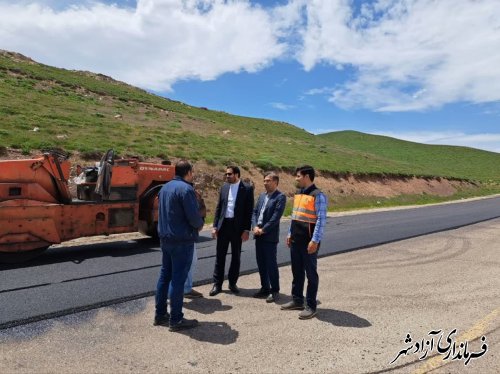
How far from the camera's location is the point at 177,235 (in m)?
5.00

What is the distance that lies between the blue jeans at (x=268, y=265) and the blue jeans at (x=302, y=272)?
0.51 meters

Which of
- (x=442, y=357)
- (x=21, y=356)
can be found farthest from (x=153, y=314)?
(x=442, y=357)

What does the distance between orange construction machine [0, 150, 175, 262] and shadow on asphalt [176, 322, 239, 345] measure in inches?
188

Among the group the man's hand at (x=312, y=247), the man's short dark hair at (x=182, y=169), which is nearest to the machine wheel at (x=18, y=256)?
the man's short dark hair at (x=182, y=169)

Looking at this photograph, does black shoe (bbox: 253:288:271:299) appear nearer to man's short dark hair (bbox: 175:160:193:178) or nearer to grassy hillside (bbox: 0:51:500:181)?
man's short dark hair (bbox: 175:160:193:178)

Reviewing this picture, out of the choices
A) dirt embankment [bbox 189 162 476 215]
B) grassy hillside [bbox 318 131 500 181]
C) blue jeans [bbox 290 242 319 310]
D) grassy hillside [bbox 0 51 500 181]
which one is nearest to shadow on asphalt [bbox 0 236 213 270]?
blue jeans [bbox 290 242 319 310]

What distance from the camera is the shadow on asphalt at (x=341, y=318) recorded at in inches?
207

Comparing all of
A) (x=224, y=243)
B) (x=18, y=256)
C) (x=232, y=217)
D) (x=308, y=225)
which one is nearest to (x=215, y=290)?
(x=224, y=243)

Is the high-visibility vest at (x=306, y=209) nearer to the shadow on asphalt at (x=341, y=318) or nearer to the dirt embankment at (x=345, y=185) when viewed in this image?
the shadow on asphalt at (x=341, y=318)

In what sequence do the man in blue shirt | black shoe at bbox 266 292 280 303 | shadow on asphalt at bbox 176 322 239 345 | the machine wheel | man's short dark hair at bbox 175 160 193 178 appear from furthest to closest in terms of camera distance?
the machine wheel < black shoe at bbox 266 292 280 303 < the man in blue shirt < man's short dark hair at bbox 175 160 193 178 < shadow on asphalt at bbox 176 322 239 345

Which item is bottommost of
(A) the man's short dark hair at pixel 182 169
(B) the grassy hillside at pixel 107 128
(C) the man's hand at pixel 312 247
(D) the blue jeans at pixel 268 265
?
(D) the blue jeans at pixel 268 265

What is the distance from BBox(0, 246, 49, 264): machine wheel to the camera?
812 centimetres

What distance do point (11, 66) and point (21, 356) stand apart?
5186 cm

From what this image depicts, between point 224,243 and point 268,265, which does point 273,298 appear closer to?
point 268,265
